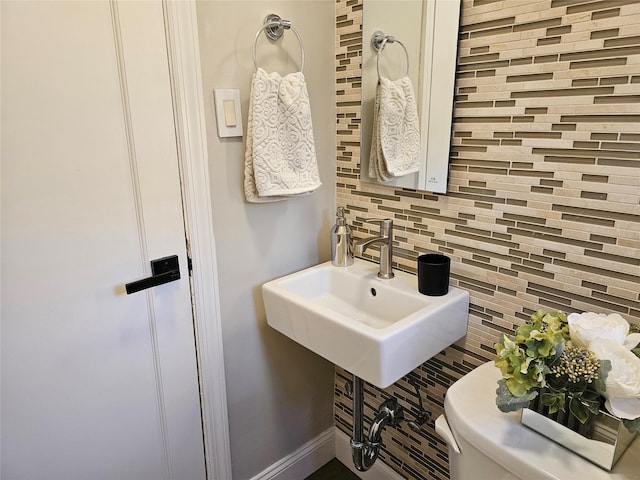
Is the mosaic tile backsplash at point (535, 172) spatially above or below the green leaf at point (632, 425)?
above

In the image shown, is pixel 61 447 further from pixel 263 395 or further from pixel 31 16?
pixel 31 16

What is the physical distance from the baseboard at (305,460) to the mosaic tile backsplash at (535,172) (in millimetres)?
593

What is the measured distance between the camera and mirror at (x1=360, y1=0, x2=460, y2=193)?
122 centimetres

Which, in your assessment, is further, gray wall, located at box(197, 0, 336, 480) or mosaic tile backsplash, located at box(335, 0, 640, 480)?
gray wall, located at box(197, 0, 336, 480)

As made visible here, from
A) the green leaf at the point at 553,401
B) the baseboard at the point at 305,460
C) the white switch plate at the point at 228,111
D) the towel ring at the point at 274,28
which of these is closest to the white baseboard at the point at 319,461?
the baseboard at the point at 305,460

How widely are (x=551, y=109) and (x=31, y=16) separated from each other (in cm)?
118

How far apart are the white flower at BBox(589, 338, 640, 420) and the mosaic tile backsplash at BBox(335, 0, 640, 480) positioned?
11.2 inches

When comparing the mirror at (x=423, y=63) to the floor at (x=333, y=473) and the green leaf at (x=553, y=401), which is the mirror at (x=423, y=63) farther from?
the floor at (x=333, y=473)

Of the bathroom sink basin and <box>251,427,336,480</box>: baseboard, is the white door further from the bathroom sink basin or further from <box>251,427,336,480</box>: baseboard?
<box>251,427,336,480</box>: baseboard

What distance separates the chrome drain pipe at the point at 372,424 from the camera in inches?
57.6

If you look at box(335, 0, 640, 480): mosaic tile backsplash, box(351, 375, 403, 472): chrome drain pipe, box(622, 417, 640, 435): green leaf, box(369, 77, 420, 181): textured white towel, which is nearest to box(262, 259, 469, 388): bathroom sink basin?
box(335, 0, 640, 480): mosaic tile backsplash

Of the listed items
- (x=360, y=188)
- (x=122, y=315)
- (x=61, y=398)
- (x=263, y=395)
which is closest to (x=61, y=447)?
(x=61, y=398)

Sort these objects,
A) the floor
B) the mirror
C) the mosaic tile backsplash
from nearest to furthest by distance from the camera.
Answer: the mosaic tile backsplash, the mirror, the floor

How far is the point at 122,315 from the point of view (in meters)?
1.15
